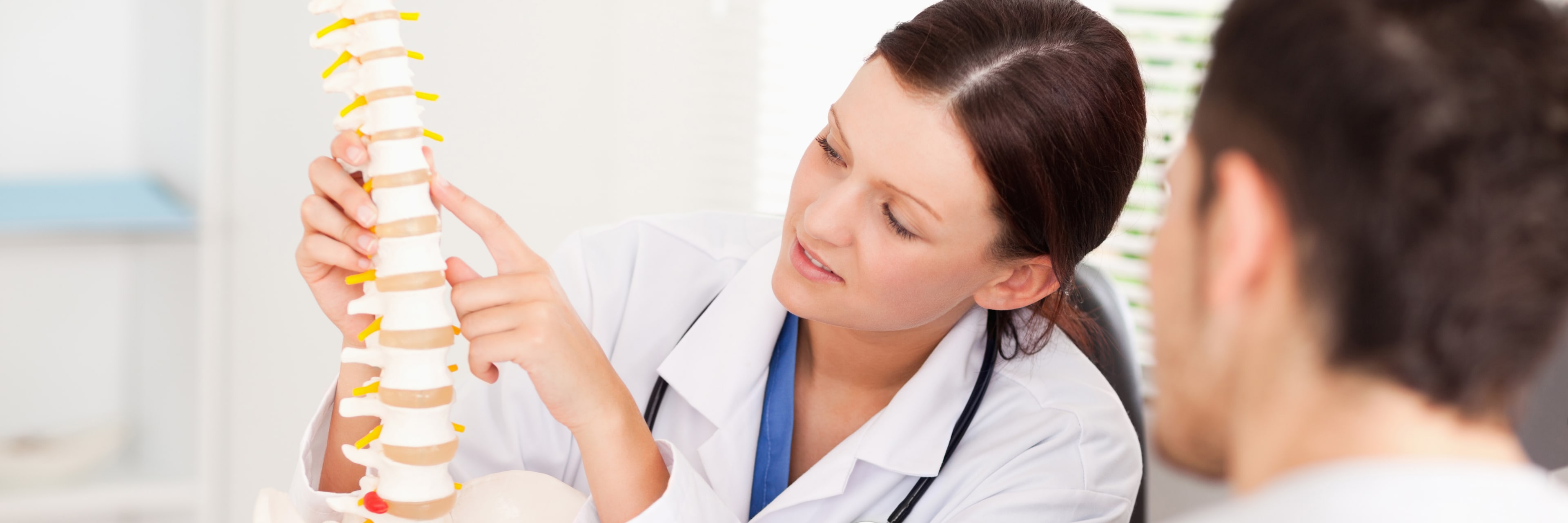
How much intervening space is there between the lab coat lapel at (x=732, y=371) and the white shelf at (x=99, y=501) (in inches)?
46.3

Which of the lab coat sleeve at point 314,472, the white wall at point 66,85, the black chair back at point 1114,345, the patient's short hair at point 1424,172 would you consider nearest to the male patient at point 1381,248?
the patient's short hair at point 1424,172

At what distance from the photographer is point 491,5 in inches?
82.7

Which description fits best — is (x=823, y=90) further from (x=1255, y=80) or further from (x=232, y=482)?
(x=1255, y=80)

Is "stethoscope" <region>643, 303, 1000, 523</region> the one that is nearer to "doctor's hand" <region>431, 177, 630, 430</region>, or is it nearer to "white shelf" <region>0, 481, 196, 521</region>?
"doctor's hand" <region>431, 177, 630, 430</region>

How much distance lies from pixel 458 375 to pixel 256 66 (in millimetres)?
586

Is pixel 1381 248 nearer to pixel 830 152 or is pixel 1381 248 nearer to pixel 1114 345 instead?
pixel 830 152

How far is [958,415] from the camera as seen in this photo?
1.21 m

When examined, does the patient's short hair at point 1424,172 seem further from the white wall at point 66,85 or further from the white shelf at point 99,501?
the white wall at point 66,85

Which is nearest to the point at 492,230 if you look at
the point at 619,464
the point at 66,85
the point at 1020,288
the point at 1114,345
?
the point at 619,464

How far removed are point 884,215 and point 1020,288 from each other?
0.68ft

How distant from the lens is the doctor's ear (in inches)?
45.3

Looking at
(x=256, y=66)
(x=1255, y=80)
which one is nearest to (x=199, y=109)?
(x=256, y=66)

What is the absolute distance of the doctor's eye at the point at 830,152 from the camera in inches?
42.6

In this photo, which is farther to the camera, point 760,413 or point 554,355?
point 760,413
